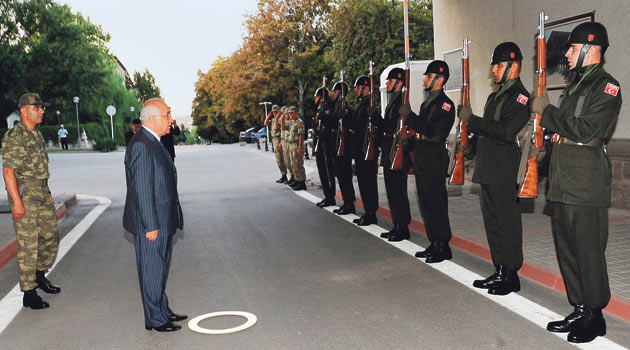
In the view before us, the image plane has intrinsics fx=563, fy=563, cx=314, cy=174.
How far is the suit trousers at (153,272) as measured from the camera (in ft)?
14.8

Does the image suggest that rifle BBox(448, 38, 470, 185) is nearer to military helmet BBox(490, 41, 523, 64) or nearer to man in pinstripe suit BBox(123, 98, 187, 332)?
military helmet BBox(490, 41, 523, 64)

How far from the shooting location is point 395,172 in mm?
7625

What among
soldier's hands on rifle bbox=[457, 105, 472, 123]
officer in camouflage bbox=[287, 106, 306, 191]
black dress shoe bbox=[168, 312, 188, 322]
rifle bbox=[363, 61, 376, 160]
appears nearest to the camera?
black dress shoe bbox=[168, 312, 188, 322]

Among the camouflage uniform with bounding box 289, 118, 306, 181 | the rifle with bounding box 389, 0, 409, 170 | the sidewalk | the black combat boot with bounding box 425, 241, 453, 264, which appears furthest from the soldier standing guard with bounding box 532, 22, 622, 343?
the camouflage uniform with bounding box 289, 118, 306, 181

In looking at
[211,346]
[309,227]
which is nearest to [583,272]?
[211,346]

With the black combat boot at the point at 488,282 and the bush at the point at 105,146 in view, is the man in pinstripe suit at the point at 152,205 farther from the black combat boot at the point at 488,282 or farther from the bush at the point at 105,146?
the bush at the point at 105,146

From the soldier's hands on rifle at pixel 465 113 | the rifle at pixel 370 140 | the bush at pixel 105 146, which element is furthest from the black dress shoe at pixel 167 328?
the bush at pixel 105 146

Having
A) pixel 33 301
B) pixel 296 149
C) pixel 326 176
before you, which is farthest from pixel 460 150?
pixel 296 149

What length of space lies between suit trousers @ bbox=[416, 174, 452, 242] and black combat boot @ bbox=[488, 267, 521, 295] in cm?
119

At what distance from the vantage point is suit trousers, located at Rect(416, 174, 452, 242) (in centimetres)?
649

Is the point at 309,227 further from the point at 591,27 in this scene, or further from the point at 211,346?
the point at 591,27

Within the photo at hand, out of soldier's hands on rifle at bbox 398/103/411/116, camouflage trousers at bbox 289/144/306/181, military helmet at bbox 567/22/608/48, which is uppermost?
military helmet at bbox 567/22/608/48

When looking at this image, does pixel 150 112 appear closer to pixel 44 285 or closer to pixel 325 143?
pixel 44 285

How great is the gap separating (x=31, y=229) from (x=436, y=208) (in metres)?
4.28
